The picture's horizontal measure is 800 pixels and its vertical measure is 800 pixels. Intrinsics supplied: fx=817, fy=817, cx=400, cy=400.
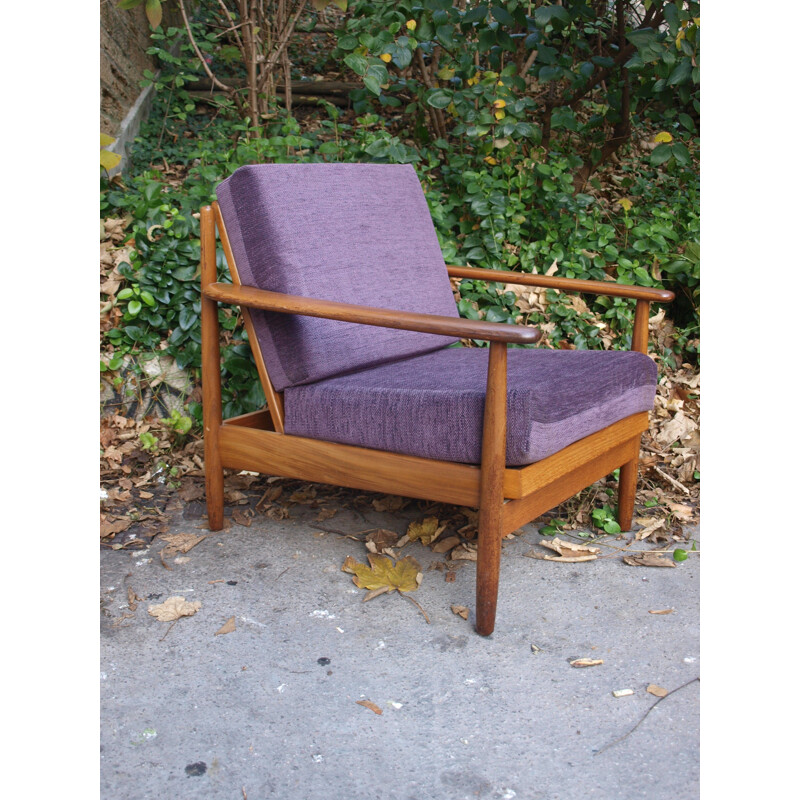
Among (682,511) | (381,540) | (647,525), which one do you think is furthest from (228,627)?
(682,511)

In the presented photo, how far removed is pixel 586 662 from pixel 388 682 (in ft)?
1.42

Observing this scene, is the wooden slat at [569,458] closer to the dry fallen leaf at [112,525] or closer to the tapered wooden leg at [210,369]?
the tapered wooden leg at [210,369]

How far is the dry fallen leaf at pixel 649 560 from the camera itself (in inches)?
87.9

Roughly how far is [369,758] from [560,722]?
0.38 m

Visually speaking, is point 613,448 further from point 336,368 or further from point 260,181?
point 260,181

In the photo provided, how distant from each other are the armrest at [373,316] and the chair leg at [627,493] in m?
0.76

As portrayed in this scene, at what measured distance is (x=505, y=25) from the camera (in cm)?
347

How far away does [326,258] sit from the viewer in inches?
91.0

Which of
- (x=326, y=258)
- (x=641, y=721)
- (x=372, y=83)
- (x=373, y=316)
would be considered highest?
(x=372, y=83)

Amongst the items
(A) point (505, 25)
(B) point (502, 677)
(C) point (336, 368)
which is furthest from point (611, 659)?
(A) point (505, 25)

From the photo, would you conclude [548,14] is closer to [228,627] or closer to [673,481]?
[673,481]

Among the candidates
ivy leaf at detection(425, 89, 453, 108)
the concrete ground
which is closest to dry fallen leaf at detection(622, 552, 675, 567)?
the concrete ground

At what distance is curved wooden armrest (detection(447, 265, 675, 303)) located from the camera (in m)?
2.39

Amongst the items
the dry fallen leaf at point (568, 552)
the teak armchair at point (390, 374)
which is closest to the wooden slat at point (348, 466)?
the teak armchair at point (390, 374)
